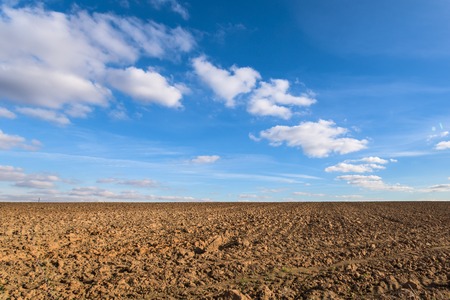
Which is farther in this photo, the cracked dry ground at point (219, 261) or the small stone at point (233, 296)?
the cracked dry ground at point (219, 261)

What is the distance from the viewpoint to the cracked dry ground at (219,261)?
33.2 ft

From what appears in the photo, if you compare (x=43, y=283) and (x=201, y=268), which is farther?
(x=201, y=268)

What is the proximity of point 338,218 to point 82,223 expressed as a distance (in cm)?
1716

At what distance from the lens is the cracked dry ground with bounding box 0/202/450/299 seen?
10109 mm

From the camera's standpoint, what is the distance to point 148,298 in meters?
9.76

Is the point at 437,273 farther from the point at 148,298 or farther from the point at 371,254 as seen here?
the point at 148,298

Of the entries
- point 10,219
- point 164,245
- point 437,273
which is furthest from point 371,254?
point 10,219

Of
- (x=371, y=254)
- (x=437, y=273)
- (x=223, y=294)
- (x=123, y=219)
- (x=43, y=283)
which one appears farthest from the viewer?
(x=123, y=219)

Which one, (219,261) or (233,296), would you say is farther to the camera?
(219,261)

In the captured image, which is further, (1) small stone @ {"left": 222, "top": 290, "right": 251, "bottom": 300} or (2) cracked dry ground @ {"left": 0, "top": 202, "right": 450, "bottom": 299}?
(2) cracked dry ground @ {"left": 0, "top": 202, "right": 450, "bottom": 299}

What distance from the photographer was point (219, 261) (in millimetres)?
12859

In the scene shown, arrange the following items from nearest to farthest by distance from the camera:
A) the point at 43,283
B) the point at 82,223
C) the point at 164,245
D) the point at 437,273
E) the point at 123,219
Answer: the point at 43,283 < the point at 437,273 < the point at 164,245 < the point at 82,223 < the point at 123,219

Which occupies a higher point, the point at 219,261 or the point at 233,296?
the point at 219,261

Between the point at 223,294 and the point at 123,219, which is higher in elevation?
the point at 123,219
